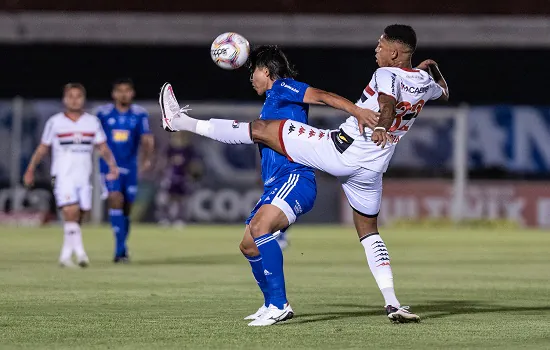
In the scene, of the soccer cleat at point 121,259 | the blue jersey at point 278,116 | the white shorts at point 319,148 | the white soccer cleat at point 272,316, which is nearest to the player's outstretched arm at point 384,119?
the white shorts at point 319,148

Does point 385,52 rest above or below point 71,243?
above

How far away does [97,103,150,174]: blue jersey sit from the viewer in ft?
53.9

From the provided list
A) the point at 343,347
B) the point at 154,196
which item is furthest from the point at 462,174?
the point at 343,347

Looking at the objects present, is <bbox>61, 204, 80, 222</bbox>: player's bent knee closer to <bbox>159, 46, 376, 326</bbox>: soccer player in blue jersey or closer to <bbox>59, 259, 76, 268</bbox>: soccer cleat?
<bbox>59, 259, 76, 268</bbox>: soccer cleat

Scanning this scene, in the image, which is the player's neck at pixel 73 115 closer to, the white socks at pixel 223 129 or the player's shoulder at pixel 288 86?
the white socks at pixel 223 129

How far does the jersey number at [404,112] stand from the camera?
876 cm

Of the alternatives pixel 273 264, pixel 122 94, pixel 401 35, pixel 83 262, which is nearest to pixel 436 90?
pixel 401 35

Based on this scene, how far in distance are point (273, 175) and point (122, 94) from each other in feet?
25.0

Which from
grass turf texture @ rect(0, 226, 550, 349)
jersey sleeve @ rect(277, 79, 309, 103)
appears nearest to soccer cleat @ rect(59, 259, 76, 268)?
grass turf texture @ rect(0, 226, 550, 349)

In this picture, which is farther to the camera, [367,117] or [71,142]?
[71,142]

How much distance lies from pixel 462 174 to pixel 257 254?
63.8ft

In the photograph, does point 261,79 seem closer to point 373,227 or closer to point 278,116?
point 278,116

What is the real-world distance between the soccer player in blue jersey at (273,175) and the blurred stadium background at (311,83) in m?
14.2

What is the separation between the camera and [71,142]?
15.3 metres
